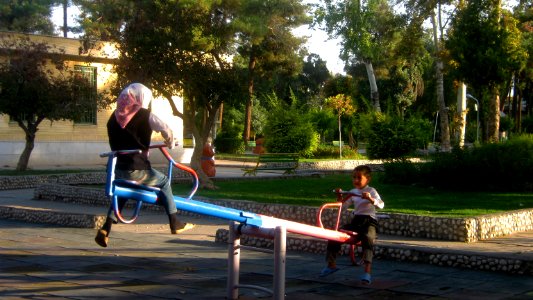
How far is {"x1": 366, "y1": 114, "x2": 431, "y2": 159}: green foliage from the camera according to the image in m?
32.4

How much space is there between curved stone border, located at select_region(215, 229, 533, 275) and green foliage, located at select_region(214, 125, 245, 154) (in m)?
40.0

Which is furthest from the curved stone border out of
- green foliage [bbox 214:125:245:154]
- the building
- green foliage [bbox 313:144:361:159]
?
green foliage [bbox 214:125:245:154]

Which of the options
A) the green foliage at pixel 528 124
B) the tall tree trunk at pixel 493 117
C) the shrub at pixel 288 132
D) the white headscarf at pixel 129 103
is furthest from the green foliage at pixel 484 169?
the green foliage at pixel 528 124

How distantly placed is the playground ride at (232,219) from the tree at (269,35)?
13544mm

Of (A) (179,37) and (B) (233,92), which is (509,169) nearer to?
(B) (233,92)

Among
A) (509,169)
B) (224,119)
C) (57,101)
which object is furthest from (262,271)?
(224,119)

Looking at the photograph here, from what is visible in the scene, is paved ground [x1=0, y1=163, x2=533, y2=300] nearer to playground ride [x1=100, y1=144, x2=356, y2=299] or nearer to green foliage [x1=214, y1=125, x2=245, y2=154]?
playground ride [x1=100, y1=144, x2=356, y2=299]

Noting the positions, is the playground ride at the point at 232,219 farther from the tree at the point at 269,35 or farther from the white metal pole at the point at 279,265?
the tree at the point at 269,35

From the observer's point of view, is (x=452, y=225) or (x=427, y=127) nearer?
(x=452, y=225)

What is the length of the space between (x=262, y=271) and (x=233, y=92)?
35.9 ft

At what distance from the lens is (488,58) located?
2009 cm

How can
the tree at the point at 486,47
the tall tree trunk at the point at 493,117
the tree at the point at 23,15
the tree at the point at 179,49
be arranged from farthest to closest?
the tree at the point at 23,15, the tall tree trunk at the point at 493,117, the tree at the point at 486,47, the tree at the point at 179,49

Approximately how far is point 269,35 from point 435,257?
1107 inches

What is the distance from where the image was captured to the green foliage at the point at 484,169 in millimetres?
18609
